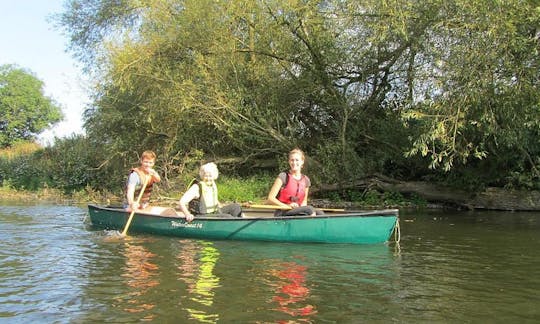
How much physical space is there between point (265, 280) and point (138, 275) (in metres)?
1.39

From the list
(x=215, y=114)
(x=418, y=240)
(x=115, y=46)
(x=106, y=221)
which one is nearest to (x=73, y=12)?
(x=115, y=46)

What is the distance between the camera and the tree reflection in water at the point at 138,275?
4676 millimetres

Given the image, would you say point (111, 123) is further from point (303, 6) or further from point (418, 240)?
point (418, 240)

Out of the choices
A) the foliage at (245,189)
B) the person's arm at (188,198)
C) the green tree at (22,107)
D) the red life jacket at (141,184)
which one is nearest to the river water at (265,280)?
the person's arm at (188,198)

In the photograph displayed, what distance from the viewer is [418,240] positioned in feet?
28.6

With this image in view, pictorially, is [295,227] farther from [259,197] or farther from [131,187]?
[259,197]

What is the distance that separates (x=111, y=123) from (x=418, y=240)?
40.3ft

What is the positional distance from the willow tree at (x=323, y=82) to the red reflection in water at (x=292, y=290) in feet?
19.4

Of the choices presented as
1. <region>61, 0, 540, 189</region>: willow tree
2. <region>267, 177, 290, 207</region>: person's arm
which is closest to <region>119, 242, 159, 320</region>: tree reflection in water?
<region>267, 177, 290, 207</region>: person's arm

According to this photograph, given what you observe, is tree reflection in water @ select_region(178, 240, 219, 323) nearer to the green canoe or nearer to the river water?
the river water

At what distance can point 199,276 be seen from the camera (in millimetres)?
5891

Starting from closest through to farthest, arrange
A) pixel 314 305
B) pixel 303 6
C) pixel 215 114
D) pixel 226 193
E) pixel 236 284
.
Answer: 1. pixel 314 305
2. pixel 236 284
3. pixel 303 6
4. pixel 215 114
5. pixel 226 193

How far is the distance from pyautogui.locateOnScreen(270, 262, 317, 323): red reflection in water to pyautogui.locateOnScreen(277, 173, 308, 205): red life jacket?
1.53 m

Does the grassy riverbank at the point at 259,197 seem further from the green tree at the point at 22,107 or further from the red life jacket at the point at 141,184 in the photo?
the green tree at the point at 22,107
